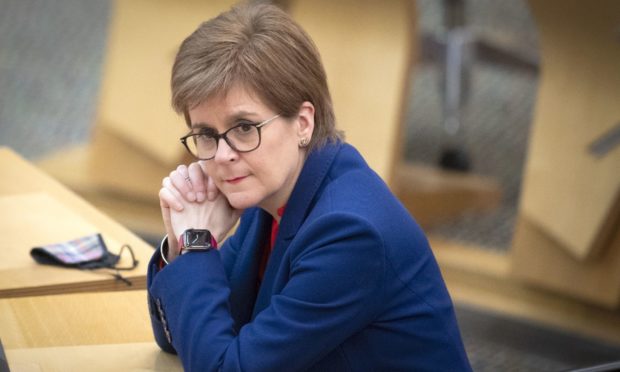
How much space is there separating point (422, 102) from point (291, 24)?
435 centimetres

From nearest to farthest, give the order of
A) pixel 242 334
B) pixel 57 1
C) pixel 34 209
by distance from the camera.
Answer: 1. pixel 242 334
2. pixel 34 209
3. pixel 57 1

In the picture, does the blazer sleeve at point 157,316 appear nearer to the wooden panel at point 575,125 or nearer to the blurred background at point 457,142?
the blurred background at point 457,142

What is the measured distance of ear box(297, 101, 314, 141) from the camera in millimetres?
1788

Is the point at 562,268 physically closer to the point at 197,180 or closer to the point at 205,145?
the point at 197,180

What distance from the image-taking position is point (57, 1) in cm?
749

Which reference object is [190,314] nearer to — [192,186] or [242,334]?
[242,334]

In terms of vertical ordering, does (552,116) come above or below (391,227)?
below

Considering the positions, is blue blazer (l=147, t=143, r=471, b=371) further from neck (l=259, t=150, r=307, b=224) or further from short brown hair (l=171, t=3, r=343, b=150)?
short brown hair (l=171, t=3, r=343, b=150)

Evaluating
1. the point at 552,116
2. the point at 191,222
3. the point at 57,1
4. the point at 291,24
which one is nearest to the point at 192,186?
the point at 191,222

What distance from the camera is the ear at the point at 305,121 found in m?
1.79

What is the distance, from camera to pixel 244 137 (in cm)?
174

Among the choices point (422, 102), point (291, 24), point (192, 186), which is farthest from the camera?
point (422, 102)

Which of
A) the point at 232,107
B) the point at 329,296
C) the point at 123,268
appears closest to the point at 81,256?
the point at 123,268

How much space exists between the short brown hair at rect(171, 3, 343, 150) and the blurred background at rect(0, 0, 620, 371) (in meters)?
1.88
